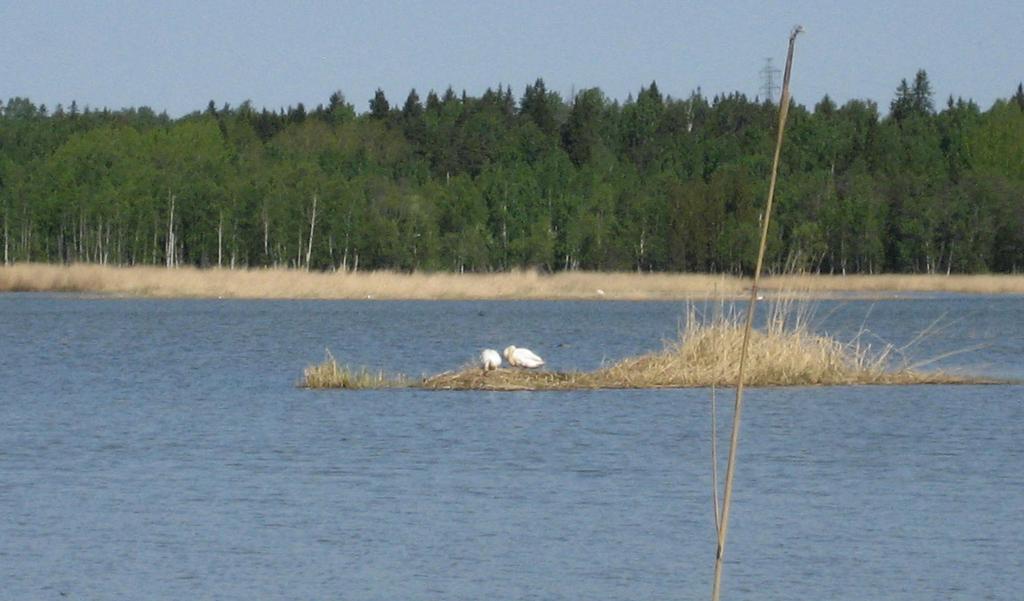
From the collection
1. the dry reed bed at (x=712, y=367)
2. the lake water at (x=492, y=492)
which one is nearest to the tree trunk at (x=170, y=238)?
the lake water at (x=492, y=492)

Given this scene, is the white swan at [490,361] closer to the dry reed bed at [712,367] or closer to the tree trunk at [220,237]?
the dry reed bed at [712,367]

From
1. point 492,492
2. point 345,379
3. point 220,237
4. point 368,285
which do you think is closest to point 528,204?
point 220,237

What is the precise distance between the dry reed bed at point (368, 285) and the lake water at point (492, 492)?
27141 mm

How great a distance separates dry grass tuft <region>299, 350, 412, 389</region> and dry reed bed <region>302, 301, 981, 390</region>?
0.03m

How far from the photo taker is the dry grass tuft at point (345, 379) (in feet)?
74.8

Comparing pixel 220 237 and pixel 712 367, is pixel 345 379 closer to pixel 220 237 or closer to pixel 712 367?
pixel 712 367

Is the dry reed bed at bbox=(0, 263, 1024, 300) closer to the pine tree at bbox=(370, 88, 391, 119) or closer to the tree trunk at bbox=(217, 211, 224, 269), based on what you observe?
the tree trunk at bbox=(217, 211, 224, 269)

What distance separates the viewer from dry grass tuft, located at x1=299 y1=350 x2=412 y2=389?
22.8 metres

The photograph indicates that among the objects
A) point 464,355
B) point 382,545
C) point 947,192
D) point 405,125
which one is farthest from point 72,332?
point 405,125

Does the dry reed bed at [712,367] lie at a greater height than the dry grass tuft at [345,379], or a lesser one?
greater

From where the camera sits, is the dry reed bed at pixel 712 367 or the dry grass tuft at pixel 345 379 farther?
the dry grass tuft at pixel 345 379

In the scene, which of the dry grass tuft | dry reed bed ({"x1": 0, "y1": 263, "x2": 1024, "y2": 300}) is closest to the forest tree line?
dry reed bed ({"x1": 0, "y1": 263, "x2": 1024, "y2": 300})

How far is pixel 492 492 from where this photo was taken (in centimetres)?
1400

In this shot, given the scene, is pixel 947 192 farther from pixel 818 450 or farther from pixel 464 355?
pixel 818 450
